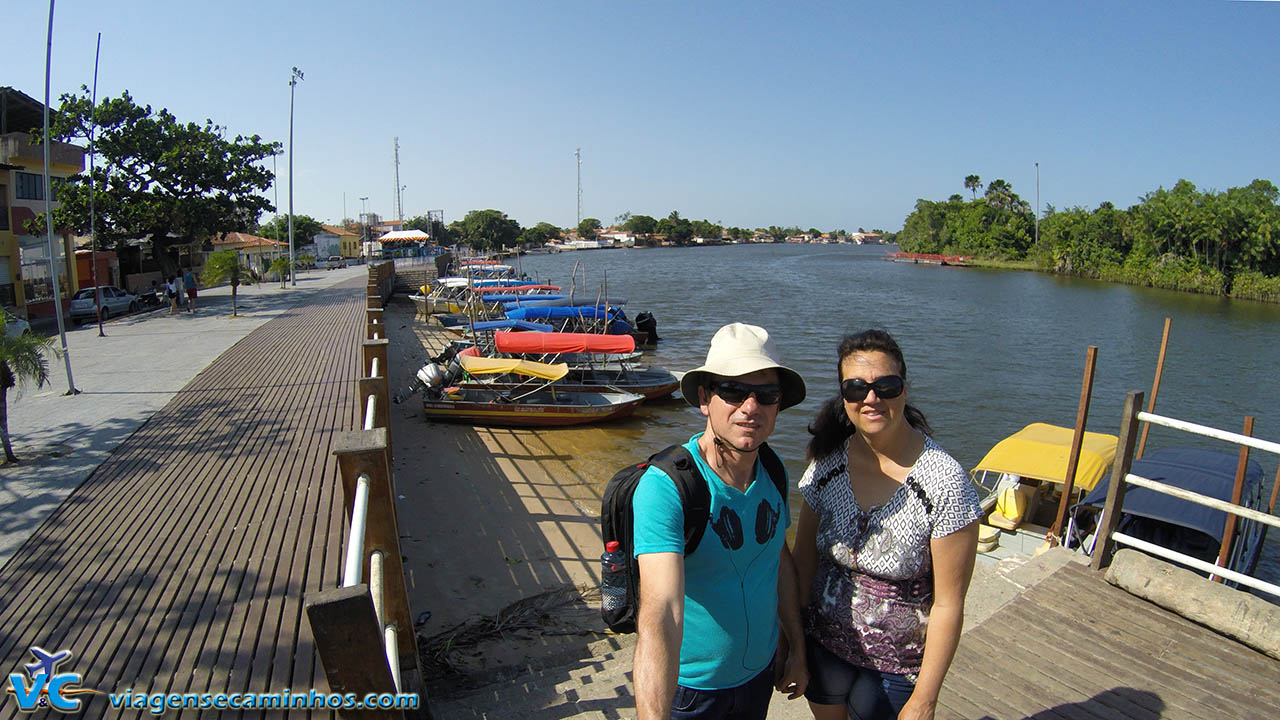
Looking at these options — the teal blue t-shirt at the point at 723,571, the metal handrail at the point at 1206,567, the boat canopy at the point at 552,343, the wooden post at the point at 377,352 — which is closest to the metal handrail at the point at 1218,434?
the metal handrail at the point at 1206,567

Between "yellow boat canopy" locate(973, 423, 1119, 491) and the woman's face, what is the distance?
848cm

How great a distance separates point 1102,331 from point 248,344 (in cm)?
3910

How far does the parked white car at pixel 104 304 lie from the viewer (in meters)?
22.8

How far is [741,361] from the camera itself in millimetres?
2158

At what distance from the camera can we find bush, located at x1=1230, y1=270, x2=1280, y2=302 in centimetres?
4706

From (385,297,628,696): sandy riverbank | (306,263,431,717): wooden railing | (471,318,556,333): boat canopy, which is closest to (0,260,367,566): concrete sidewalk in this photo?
(306,263,431,717): wooden railing

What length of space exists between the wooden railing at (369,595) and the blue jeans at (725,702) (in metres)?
1.16

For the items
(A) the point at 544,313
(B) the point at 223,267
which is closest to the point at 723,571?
(A) the point at 544,313

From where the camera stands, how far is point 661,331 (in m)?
36.3

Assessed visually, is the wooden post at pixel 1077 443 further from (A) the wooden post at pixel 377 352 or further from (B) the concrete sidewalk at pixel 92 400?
(B) the concrete sidewalk at pixel 92 400

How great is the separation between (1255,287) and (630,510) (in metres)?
63.2

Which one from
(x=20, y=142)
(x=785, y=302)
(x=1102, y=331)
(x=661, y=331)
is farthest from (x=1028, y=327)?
(x=20, y=142)

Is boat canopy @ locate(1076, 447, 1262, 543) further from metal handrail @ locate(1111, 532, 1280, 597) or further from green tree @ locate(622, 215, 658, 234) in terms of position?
green tree @ locate(622, 215, 658, 234)

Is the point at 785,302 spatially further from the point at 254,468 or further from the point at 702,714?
the point at 702,714
